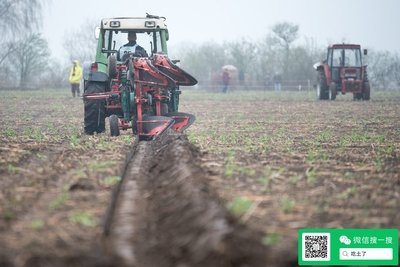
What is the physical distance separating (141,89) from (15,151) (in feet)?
10.1

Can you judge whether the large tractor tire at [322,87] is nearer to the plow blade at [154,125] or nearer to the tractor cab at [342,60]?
the tractor cab at [342,60]

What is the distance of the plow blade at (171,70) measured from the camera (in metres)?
12.1

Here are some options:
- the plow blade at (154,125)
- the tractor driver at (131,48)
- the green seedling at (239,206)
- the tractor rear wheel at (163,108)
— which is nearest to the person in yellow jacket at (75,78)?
the tractor driver at (131,48)

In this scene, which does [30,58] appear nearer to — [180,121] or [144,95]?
[180,121]

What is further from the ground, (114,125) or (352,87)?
(352,87)

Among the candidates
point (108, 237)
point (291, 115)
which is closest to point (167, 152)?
point (108, 237)

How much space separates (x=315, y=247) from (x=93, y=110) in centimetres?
848

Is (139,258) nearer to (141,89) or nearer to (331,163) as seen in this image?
(331,163)

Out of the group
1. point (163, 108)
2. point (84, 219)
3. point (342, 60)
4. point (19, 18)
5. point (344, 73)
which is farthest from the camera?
point (19, 18)

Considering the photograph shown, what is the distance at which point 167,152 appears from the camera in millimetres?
9328

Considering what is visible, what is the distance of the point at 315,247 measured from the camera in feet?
15.7

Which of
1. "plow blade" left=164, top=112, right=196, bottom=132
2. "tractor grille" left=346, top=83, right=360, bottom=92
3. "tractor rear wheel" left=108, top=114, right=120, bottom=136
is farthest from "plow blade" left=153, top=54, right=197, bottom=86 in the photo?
"tractor grille" left=346, top=83, right=360, bottom=92

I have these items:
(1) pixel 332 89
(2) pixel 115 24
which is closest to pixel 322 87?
(1) pixel 332 89

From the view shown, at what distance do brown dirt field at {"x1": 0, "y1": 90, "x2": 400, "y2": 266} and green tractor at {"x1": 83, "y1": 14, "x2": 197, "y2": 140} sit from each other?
1.53ft
